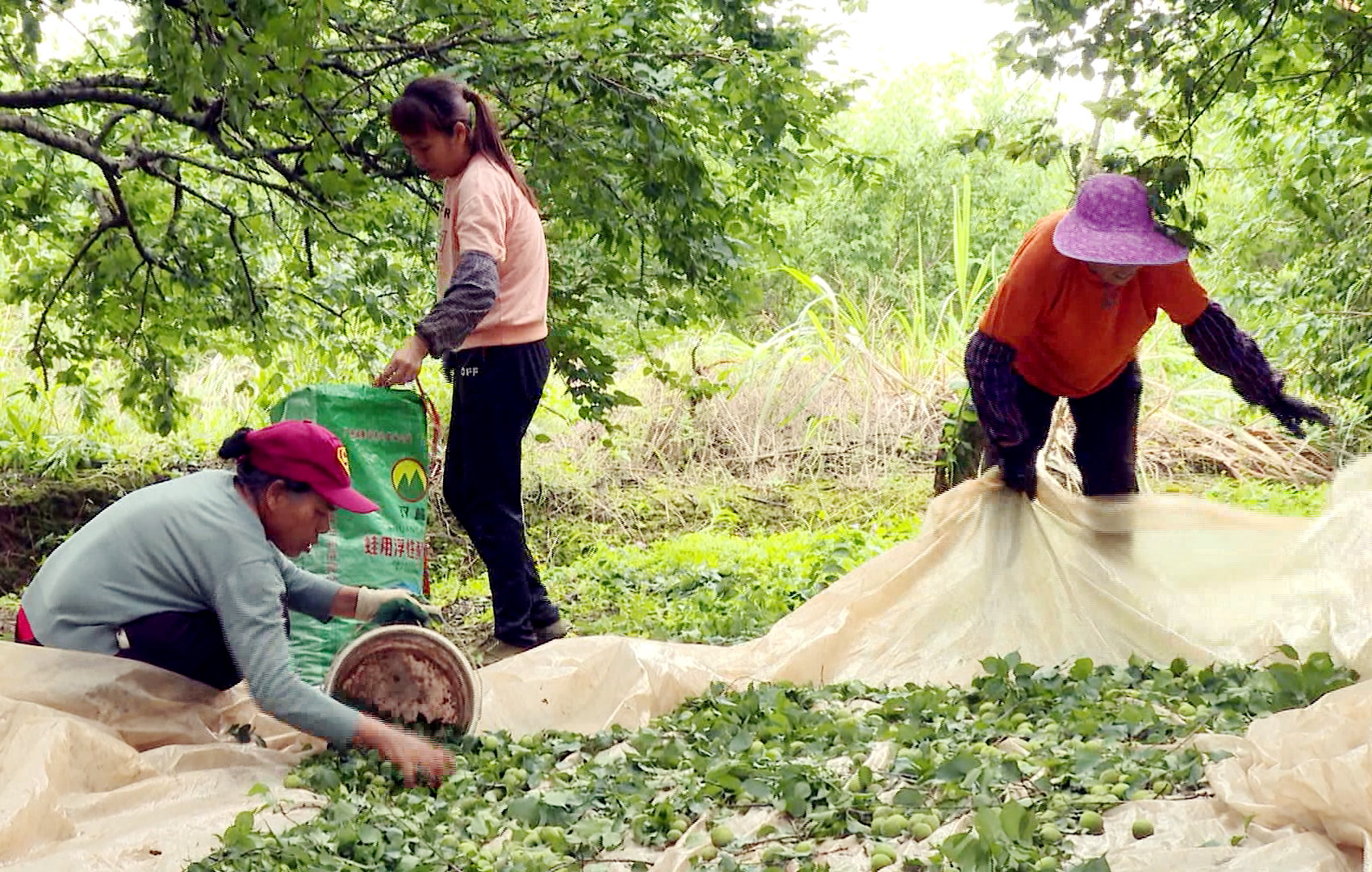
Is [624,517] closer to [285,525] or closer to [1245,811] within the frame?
[285,525]

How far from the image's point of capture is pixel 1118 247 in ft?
11.1

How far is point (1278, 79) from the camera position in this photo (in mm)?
3748

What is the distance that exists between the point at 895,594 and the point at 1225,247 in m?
5.40

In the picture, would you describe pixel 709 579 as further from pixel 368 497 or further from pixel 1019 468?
pixel 368 497

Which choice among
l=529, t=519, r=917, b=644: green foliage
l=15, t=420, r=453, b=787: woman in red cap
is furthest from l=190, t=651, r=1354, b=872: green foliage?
l=529, t=519, r=917, b=644: green foliage

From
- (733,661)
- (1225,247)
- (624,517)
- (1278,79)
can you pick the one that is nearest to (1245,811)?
(733,661)

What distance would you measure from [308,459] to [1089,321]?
2118 millimetres

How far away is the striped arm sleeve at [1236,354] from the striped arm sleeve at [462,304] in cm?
191

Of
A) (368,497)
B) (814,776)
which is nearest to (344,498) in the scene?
(368,497)

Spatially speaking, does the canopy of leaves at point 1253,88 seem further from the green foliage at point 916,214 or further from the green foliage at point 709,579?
the green foliage at point 916,214

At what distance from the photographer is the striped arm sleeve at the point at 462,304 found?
140 inches

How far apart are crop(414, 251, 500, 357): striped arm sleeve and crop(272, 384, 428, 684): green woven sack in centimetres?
29

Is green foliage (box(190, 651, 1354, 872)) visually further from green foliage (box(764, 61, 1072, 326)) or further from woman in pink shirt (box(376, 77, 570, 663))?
green foliage (box(764, 61, 1072, 326))

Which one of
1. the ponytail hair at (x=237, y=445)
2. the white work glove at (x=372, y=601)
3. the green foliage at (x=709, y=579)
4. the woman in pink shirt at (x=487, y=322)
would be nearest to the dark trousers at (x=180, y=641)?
the white work glove at (x=372, y=601)
